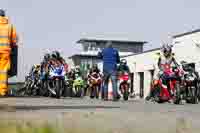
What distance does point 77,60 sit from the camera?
110 metres

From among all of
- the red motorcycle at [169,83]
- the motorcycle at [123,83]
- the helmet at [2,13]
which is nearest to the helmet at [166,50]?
the red motorcycle at [169,83]

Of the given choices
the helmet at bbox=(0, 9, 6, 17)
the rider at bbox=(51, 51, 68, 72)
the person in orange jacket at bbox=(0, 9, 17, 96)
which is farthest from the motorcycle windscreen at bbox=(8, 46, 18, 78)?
the rider at bbox=(51, 51, 68, 72)

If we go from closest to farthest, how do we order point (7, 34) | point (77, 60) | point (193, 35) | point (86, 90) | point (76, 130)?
1. point (76, 130)
2. point (7, 34)
3. point (86, 90)
4. point (193, 35)
5. point (77, 60)

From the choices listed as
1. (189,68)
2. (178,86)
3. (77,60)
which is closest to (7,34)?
(178,86)

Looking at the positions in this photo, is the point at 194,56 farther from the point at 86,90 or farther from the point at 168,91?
the point at 168,91

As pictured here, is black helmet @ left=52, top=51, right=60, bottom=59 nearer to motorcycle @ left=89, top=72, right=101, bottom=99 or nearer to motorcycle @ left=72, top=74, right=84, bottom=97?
motorcycle @ left=89, top=72, right=101, bottom=99

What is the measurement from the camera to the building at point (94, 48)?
10956cm

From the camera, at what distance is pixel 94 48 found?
393 ft

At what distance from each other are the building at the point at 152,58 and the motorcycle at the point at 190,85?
1633 cm

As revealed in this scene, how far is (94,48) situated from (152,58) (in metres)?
69.8

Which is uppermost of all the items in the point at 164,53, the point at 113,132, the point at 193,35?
the point at 193,35

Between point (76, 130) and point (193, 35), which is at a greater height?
point (193, 35)

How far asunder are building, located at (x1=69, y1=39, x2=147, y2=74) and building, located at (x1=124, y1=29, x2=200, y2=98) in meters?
49.1

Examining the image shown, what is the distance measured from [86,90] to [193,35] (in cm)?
1171
